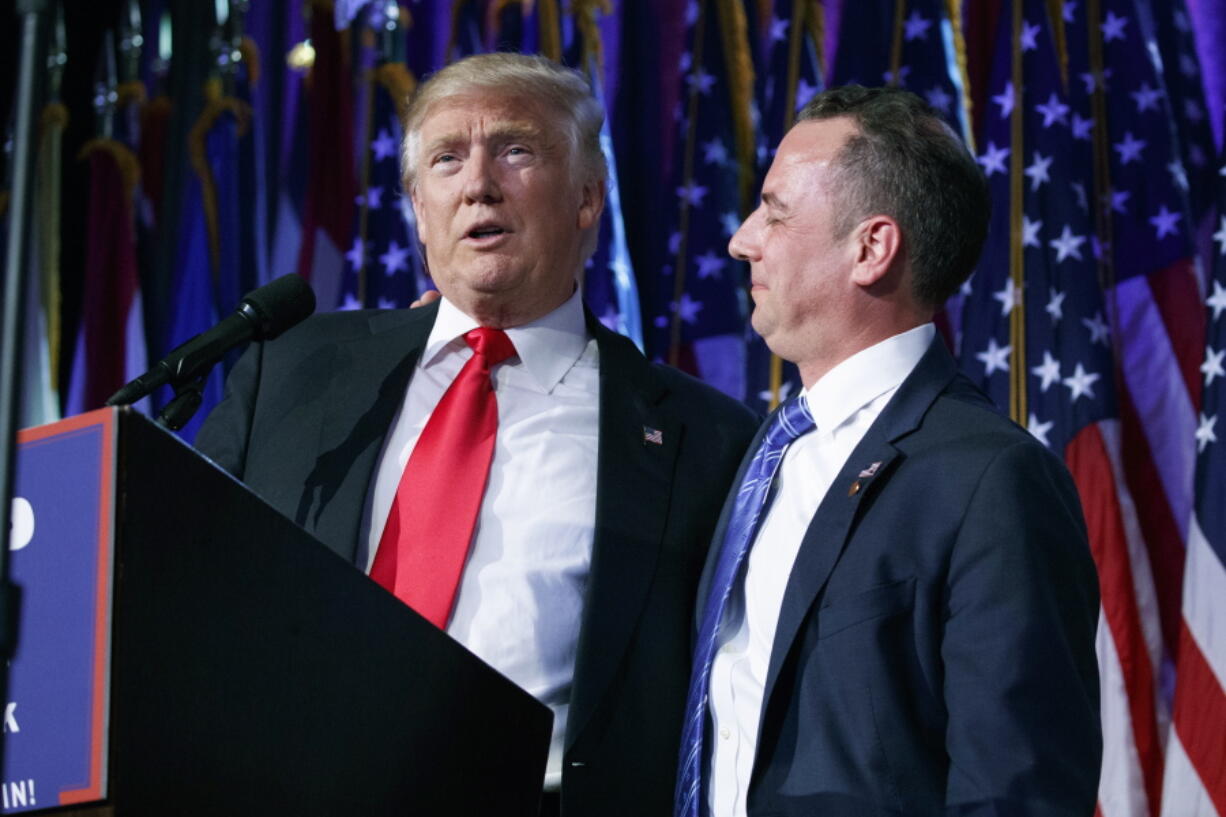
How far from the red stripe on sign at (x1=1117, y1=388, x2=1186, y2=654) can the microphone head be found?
226 cm

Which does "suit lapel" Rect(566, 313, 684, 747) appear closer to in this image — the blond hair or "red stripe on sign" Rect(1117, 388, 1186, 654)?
the blond hair

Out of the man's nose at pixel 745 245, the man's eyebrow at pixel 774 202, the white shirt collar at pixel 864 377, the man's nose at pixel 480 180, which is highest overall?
the man's nose at pixel 480 180

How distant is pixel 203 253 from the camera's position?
16.6ft

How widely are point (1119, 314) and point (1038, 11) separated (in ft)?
2.77

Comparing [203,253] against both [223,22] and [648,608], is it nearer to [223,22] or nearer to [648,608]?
[223,22]

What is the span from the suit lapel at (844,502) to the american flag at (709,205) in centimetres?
209

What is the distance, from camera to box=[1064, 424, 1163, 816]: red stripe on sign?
3244 mm

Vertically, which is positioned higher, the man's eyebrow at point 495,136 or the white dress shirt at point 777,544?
the man's eyebrow at point 495,136

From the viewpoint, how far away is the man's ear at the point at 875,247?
2.10m

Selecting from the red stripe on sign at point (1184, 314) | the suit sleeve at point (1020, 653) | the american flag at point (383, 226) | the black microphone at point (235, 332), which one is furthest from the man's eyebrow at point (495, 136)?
Answer: the american flag at point (383, 226)

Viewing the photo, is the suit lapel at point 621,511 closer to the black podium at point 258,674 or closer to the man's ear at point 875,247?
the man's ear at point 875,247

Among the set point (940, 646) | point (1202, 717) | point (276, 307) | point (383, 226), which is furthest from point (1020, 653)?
point (383, 226)

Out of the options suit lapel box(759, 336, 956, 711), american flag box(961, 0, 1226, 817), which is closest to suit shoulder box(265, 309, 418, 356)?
suit lapel box(759, 336, 956, 711)

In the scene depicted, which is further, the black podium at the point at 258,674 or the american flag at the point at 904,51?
the american flag at the point at 904,51
